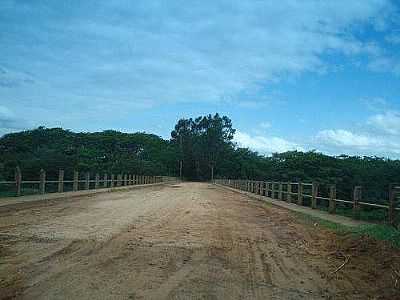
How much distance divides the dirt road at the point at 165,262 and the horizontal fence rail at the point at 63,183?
920cm

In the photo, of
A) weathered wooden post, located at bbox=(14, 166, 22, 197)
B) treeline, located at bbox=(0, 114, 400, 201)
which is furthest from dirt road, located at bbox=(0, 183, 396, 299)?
treeline, located at bbox=(0, 114, 400, 201)

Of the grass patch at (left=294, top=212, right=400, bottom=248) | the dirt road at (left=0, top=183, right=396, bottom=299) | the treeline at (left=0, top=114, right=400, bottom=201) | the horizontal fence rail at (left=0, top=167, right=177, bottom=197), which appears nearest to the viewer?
the dirt road at (left=0, top=183, right=396, bottom=299)

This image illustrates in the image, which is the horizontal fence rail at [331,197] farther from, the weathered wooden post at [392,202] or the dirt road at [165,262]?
the dirt road at [165,262]

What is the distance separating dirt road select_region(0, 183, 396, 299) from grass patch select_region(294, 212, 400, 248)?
0.56m

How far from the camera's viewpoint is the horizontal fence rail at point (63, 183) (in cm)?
2075

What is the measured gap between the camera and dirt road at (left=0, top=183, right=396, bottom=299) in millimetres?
5652

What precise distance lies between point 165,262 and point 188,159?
11030 cm

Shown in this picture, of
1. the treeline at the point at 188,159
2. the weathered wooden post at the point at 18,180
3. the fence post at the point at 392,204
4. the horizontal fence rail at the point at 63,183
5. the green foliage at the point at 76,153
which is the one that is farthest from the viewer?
the green foliage at the point at 76,153

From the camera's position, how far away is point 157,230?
10.5 m

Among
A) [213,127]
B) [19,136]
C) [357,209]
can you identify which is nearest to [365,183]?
[357,209]

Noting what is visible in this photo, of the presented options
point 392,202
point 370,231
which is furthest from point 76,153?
point 370,231

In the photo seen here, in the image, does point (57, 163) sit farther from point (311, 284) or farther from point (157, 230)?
point (311, 284)

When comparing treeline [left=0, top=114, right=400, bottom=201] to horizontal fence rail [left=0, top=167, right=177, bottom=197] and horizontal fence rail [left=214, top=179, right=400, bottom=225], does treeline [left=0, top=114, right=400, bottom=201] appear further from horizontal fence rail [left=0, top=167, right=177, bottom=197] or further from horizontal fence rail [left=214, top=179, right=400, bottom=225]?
horizontal fence rail [left=214, top=179, right=400, bottom=225]

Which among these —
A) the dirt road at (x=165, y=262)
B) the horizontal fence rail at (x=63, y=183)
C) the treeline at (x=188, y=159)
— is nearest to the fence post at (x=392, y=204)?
the dirt road at (x=165, y=262)
